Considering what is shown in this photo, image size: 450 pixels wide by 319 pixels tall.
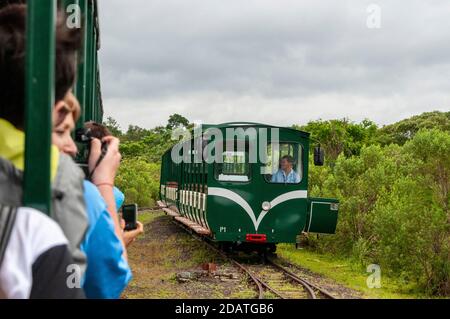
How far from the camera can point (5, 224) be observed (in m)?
1.53

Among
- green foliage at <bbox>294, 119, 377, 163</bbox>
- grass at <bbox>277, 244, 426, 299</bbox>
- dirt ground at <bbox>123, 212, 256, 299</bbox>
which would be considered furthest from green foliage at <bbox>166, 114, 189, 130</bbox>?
grass at <bbox>277, 244, 426, 299</bbox>

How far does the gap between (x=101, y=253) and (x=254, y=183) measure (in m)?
11.5

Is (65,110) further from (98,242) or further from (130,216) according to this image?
(130,216)

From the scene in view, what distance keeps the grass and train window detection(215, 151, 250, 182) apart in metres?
2.45

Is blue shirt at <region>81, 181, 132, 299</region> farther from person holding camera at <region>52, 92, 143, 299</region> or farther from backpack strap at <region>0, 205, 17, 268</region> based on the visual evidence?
backpack strap at <region>0, 205, 17, 268</region>

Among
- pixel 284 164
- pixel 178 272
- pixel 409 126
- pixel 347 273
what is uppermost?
pixel 409 126

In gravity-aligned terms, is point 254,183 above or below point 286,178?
below

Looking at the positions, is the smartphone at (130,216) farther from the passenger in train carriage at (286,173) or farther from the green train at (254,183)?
the passenger in train carriage at (286,173)

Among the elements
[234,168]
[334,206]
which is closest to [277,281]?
[334,206]

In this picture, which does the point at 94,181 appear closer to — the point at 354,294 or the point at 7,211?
the point at 7,211

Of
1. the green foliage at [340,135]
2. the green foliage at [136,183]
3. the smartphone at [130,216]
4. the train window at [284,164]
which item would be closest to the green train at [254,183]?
the train window at [284,164]

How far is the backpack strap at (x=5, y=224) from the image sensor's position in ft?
4.99

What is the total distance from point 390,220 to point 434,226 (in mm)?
1005

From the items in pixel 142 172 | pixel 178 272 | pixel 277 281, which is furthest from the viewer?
pixel 142 172
